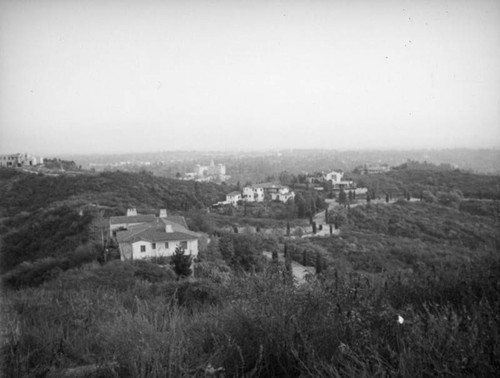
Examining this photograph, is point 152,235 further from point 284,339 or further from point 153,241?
point 284,339

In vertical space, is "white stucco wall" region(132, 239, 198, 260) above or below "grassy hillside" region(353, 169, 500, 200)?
above

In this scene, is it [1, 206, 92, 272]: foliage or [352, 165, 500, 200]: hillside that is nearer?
[1, 206, 92, 272]: foliage

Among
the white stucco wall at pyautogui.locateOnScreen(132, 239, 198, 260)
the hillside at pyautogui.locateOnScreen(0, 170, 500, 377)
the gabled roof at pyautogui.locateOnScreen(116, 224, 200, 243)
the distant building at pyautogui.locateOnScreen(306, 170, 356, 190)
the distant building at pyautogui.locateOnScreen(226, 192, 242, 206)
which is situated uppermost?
the hillside at pyautogui.locateOnScreen(0, 170, 500, 377)

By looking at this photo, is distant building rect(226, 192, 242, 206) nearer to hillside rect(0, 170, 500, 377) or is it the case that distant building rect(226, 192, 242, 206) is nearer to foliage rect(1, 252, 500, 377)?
hillside rect(0, 170, 500, 377)

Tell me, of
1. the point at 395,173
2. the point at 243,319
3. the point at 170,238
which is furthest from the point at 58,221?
the point at 395,173

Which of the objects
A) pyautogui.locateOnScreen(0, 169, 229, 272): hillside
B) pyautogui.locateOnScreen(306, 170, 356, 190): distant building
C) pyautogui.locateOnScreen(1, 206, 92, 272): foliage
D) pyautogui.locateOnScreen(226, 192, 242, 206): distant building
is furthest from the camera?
pyautogui.locateOnScreen(306, 170, 356, 190): distant building

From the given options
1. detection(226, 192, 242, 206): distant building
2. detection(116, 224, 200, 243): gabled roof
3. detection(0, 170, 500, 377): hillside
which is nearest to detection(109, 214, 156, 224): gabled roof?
detection(116, 224, 200, 243): gabled roof

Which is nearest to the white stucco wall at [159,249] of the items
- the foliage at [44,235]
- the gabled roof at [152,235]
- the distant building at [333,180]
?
the gabled roof at [152,235]

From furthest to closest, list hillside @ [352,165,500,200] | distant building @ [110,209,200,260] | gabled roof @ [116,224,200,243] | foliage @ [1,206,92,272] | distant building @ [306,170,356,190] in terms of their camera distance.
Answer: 1. distant building @ [306,170,356,190]
2. hillside @ [352,165,500,200]
3. foliage @ [1,206,92,272]
4. gabled roof @ [116,224,200,243]
5. distant building @ [110,209,200,260]

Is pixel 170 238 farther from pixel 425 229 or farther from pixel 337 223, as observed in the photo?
pixel 425 229
